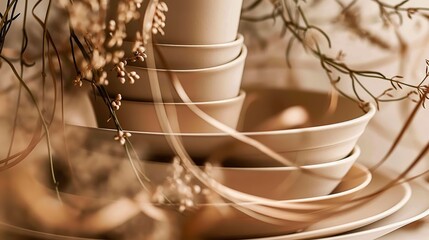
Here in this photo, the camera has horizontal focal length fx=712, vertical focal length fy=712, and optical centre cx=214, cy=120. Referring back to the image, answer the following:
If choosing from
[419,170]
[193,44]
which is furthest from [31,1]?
[419,170]

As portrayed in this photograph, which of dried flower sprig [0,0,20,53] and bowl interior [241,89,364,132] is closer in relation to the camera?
dried flower sprig [0,0,20,53]

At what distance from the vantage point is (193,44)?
617mm

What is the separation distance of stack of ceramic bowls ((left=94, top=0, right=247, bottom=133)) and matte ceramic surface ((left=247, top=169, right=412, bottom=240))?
0.13 m

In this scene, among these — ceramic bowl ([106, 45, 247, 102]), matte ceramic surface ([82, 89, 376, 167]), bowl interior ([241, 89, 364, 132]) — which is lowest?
matte ceramic surface ([82, 89, 376, 167])

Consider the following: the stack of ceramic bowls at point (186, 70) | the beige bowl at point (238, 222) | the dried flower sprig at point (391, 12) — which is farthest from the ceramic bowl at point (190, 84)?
the dried flower sprig at point (391, 12)

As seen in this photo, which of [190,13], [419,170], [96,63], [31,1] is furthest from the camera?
[419,170]

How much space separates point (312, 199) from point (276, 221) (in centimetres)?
4

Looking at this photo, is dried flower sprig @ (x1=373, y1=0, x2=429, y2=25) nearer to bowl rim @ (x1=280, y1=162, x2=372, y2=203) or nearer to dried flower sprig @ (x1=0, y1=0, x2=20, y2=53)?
bowl rim @ (x1=280, y1=162, x2=372, y2=203)

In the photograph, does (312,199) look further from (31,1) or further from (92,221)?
(31,1)

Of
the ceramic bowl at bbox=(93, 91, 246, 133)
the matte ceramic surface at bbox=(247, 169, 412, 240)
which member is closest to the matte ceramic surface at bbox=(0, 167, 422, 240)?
the matte ceramic surface at bbox=(247, 169, 412, 240)

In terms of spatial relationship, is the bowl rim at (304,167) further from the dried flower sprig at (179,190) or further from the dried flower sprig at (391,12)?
the dried flower sprig at (391,12)

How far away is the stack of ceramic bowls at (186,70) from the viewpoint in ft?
1.99

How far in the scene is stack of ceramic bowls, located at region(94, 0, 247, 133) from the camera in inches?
23.8

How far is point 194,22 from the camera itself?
61 cm
